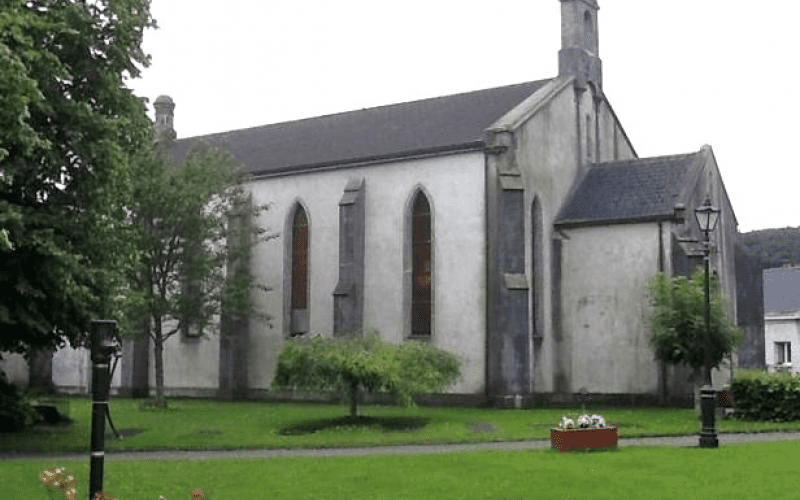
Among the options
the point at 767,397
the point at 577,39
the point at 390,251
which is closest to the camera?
the point at 767,397

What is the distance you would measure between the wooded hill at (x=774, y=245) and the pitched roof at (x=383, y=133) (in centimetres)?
5970

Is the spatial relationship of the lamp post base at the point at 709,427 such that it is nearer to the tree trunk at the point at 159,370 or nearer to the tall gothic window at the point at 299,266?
the tree trunk at the point at 159,370

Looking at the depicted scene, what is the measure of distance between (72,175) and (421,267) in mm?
19115

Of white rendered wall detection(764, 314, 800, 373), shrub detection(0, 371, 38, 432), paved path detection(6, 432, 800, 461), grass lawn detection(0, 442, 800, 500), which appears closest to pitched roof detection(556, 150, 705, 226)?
paved path detection(6, 432, 800, 461)

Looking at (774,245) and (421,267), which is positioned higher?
(774,245)

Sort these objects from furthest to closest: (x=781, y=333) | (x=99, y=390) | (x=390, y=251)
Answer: (x=781, y=333), (x=390, y=251), (x=99, y=390)

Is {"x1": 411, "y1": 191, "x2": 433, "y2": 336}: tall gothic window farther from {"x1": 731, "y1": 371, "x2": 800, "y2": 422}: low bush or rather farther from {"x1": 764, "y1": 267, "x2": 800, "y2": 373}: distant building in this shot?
{"x1": 764, "y1": 267, "x2": 800, "y2": 373}: distant building

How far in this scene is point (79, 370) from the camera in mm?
51312

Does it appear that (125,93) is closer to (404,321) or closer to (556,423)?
(556,423)

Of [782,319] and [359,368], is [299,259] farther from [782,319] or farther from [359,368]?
[782,319]

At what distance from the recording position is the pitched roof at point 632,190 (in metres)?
39.7

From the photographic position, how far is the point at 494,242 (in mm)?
38156

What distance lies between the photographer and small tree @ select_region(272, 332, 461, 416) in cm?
2906

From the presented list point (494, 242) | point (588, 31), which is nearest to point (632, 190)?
point (494, 242)
